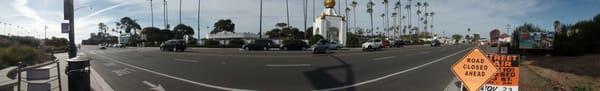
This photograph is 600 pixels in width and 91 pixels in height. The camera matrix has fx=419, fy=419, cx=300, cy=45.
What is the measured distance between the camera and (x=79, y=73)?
4.38 meters

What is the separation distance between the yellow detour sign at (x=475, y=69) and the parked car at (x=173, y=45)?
358cm

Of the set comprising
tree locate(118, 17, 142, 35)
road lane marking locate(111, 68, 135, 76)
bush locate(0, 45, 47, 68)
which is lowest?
road lane marking locate(111, 68, 135, 76)

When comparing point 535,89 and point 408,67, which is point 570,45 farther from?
point 408,67

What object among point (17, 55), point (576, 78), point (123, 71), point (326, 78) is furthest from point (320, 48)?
point (576, 78)

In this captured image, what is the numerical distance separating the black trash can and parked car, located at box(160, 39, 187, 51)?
122cm

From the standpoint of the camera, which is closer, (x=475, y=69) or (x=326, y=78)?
(x=475, y=69)

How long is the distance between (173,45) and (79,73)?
147 centimetres

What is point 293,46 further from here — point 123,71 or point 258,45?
point 123,71

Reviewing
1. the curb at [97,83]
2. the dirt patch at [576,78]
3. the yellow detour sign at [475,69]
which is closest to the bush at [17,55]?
the curb at [97,83]

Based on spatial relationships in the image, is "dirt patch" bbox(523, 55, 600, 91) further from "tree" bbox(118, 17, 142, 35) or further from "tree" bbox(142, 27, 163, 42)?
"tree" bbox(118, 17, 142, 35)

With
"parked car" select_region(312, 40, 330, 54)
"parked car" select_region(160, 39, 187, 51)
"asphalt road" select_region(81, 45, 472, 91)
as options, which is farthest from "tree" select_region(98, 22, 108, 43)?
"parked car" select_region(312, 40, 330, 54)

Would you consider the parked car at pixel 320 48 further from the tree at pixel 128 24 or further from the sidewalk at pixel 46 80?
the sidewalk at pixel 46 80

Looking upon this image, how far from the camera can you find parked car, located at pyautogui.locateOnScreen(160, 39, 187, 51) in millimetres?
5621

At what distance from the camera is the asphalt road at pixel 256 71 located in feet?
13.9
